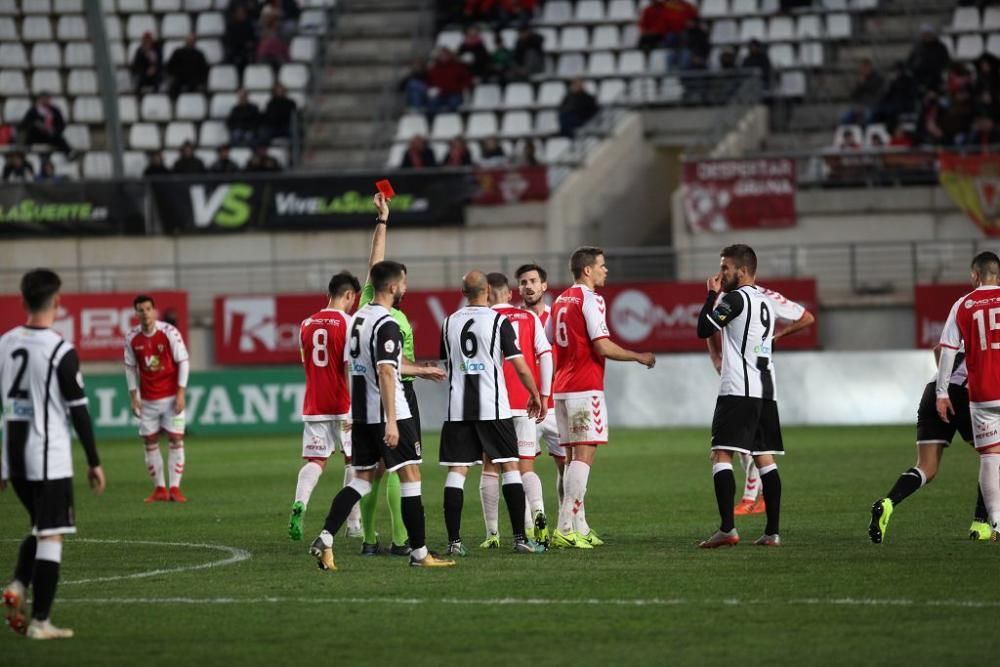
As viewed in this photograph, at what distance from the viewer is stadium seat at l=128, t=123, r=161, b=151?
121ft

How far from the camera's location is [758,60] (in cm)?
3447

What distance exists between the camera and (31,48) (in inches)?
1515

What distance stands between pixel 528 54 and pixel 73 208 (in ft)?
34.5

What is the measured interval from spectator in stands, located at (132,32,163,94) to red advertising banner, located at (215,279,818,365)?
323 inches

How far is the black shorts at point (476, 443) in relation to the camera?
1200 centimetres

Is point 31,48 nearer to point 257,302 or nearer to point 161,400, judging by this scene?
point 257,302

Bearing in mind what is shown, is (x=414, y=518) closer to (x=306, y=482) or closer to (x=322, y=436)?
(x=306, y=482)

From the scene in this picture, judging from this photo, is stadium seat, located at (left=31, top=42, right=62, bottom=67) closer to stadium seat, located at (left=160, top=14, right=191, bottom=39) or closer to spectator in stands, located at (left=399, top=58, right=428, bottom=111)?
stadium seat, located at (left=160, top=14, right=191, bottom=39)

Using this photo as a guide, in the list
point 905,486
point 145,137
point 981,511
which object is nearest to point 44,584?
point 905,486

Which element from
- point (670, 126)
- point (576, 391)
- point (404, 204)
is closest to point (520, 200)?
point (404, 204)

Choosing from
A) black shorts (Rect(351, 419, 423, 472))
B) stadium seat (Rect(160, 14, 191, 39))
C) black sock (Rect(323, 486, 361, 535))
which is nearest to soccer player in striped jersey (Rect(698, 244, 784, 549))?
black shorts (Rect(351, 419, 423, 472))

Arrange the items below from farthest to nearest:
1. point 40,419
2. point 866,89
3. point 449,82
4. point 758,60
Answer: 1. point 449,82
2. point 758,60
3. point 866,89
4. point 40,419

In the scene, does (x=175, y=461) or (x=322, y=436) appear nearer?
(x=322, y=436)

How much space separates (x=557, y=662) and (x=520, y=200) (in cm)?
2459
